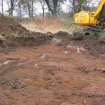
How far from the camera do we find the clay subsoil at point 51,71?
324 inches

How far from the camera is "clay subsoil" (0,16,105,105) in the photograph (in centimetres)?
822

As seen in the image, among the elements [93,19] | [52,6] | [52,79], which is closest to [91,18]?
[93,19]

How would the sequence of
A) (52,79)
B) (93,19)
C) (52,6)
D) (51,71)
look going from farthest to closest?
(52,6) → (93,19) → (51,71) → (52,79)

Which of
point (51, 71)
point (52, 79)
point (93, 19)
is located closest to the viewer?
point (52, 79)

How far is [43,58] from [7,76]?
379cm

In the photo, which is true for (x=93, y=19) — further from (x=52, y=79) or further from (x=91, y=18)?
(x=52, y=79)

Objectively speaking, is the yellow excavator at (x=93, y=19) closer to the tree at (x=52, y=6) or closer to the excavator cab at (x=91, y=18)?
the excavator cab at (x=91, y=18)

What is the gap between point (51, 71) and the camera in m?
11.2

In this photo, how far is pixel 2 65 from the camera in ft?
39.4

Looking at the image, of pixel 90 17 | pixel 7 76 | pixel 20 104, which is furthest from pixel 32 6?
pixel 20 104

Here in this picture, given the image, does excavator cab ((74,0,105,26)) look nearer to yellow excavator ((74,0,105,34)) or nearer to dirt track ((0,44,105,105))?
yellow excavator ((74,0,105,34))

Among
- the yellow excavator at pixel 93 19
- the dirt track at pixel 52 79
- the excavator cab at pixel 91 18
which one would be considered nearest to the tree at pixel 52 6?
the yellow excavator at pixel 93 19

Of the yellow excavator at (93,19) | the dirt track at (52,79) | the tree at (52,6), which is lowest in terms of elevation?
the dirt track at (52,79)

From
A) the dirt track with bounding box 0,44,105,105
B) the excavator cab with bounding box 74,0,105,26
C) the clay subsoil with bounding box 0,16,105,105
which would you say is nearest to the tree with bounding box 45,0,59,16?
the excavator cab with bounding box 74,0,105,26
